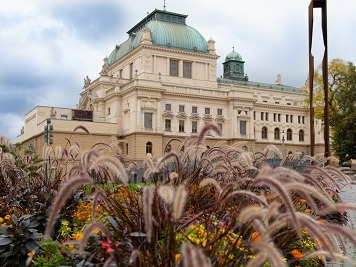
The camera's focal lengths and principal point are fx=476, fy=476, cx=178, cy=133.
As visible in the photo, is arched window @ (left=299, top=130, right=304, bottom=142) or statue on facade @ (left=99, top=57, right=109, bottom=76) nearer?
statue on facade @ (left=99, top=57, right=109, bottom=76)

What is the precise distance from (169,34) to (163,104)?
9775mm

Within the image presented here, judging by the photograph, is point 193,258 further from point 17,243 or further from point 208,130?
point 17,243

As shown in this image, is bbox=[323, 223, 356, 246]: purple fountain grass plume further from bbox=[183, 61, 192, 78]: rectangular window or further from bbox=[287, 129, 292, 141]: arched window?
bbox=[287, 129, 292, 141]: arched window

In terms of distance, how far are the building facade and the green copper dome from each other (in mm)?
123

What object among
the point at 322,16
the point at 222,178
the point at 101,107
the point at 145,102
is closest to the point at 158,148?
the point at 145,102

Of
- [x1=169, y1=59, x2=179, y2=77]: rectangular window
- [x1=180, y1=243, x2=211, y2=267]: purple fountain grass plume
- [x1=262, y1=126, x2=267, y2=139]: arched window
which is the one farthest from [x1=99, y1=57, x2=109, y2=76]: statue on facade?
[x1=180, y1=243, x2=211, y2=267]: purple fountain grass plume

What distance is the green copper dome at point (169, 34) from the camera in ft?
190

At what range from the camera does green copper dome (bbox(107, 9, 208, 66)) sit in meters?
57.9


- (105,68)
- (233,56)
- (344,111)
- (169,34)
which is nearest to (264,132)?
(233,56)

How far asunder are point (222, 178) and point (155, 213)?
295 cm

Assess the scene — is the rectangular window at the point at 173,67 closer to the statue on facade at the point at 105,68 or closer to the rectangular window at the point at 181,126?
the rectangular window at the point at 181,126

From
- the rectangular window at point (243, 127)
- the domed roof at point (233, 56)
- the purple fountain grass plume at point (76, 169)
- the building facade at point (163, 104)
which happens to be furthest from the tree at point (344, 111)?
the domed roof at point (233, 56)

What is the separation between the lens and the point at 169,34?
192 feet

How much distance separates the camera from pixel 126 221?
11.4 feet
